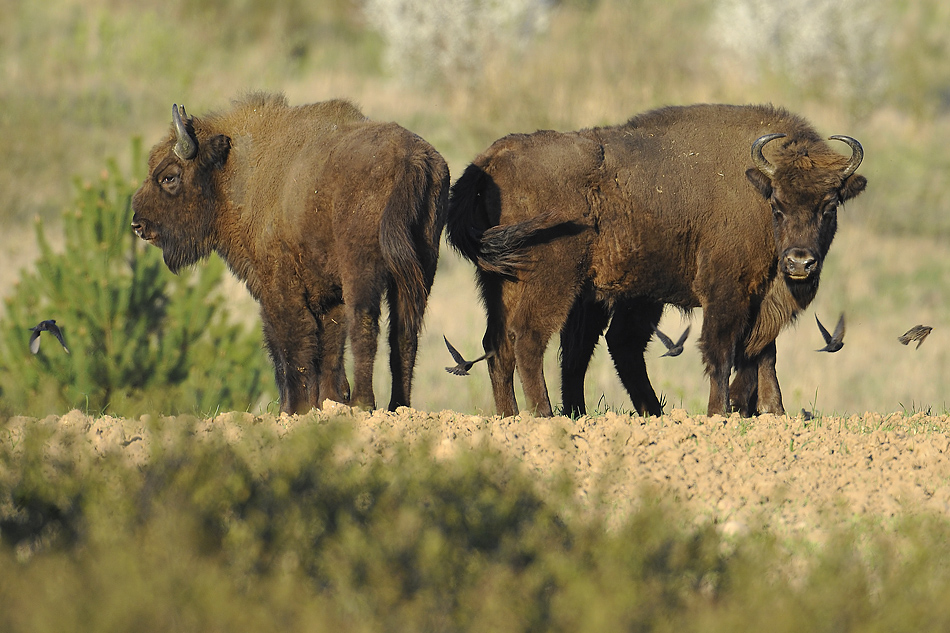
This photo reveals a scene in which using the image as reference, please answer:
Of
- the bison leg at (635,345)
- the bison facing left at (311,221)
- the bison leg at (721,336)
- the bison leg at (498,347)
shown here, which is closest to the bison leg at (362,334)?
the bison facing left at (311,221)

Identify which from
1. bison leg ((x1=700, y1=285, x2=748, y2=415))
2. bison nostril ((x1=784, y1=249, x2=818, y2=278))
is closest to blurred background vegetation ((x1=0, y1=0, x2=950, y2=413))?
bison leg ((x1=700, y1=285, x2=748, y2=415))

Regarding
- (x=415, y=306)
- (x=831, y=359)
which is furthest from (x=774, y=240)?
(x=831, y=359)

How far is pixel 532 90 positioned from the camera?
23.2 meters

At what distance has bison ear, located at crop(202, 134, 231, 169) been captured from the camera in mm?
8039

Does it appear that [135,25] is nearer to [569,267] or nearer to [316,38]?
[316,38]

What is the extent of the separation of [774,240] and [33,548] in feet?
18.0

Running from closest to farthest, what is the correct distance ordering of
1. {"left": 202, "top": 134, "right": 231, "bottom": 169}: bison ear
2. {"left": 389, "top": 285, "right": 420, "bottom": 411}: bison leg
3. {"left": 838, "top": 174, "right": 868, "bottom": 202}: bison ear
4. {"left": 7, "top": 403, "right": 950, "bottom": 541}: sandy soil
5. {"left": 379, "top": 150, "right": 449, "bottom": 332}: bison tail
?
1. {"left": 7, "top": 403, "right": 950, "bottom": 541}: sandy soil
2. {"left": 379, "top": 150, "right": 449, "bottom": 332}: bison tail
3. {"left": 389, "top": 285, "right": 420, "bottom": 411}: bison leg
4. {"left": 838, "top": 174, "right": 868, "bottom": 202}: bison ear
5. {"left": 202, "top": 134, "right": 231, "bottom": 169}: bison ear

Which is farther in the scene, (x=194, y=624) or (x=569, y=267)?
(x=569, y=267)

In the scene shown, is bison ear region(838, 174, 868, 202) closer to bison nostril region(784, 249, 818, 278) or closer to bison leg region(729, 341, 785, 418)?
bison nostril region(784, 249, 818, 278)

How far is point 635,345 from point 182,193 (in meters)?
3.67

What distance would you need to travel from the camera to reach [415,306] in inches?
270

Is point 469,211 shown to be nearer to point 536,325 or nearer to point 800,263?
point 536,325

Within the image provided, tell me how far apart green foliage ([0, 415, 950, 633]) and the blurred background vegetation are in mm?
8784

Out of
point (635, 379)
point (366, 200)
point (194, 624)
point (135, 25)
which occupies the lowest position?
point (194, 624)
